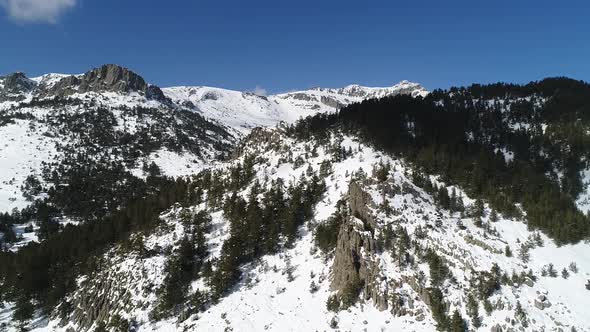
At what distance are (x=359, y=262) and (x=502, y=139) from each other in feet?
175

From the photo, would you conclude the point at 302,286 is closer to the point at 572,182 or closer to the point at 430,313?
the point at 430,313

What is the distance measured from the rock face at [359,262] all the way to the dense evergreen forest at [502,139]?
2018 cm

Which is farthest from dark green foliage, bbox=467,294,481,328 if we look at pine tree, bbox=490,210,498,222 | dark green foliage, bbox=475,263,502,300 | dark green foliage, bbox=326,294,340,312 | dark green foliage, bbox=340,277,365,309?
pine tree, bbox=490,210,498,222

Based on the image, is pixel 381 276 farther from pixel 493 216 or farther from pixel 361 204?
pixel 493 216

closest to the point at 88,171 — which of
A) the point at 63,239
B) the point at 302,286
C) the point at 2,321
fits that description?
the point at 63,239

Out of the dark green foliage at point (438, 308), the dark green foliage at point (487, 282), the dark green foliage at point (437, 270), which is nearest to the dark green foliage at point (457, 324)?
the dark green foliage at point (438, 308)

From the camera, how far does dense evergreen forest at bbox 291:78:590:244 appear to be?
49381 millimetres

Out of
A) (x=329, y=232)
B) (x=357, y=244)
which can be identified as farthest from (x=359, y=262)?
(x=329, y=232)

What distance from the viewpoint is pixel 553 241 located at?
42.7 m

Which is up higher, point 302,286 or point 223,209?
point 223,209

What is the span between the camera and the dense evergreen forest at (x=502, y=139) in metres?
49.4

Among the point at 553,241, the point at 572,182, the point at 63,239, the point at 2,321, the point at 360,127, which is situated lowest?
the point at 2,321

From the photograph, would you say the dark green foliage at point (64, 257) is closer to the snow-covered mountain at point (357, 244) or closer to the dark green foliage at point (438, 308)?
the snow-covered mountain at point (357, 244)

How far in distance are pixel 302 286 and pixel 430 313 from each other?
1625 centimetres
